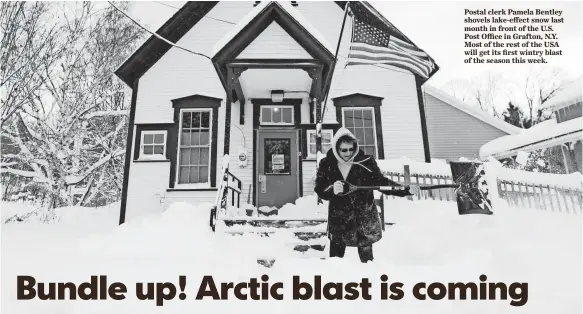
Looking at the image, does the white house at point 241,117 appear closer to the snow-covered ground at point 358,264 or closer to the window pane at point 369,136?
the window pane at point 369,136

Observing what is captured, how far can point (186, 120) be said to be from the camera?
9188mm

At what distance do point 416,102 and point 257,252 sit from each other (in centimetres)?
687

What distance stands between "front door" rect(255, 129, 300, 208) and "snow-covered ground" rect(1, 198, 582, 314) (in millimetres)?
2288

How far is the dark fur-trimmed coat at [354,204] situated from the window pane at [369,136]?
19.0 ft

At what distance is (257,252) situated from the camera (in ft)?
15.2

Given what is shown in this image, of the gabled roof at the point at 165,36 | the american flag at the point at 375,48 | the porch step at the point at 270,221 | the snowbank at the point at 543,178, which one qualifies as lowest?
the porch step at the point at 270,221

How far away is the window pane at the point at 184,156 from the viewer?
8.91 m

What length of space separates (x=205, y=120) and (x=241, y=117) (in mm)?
1144

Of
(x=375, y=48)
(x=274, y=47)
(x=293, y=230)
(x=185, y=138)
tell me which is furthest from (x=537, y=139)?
(x=185, y=138)

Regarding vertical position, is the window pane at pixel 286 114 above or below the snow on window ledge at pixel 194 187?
above

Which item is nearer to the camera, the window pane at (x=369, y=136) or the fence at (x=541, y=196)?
the fence at (x=541, y=196)

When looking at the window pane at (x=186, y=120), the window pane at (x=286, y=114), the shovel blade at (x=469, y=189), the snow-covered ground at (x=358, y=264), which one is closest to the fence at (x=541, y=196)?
the snow-covered ground at (x=358, y=264)

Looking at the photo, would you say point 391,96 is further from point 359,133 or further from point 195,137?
point 195,137

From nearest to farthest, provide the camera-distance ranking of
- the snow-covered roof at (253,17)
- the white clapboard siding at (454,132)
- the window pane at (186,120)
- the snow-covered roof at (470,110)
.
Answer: the snow-covered roof at (253,17)
the window pane at (186,120)
the snow-covered roof at (470,110)
the white clapboard siding at (454,132)
